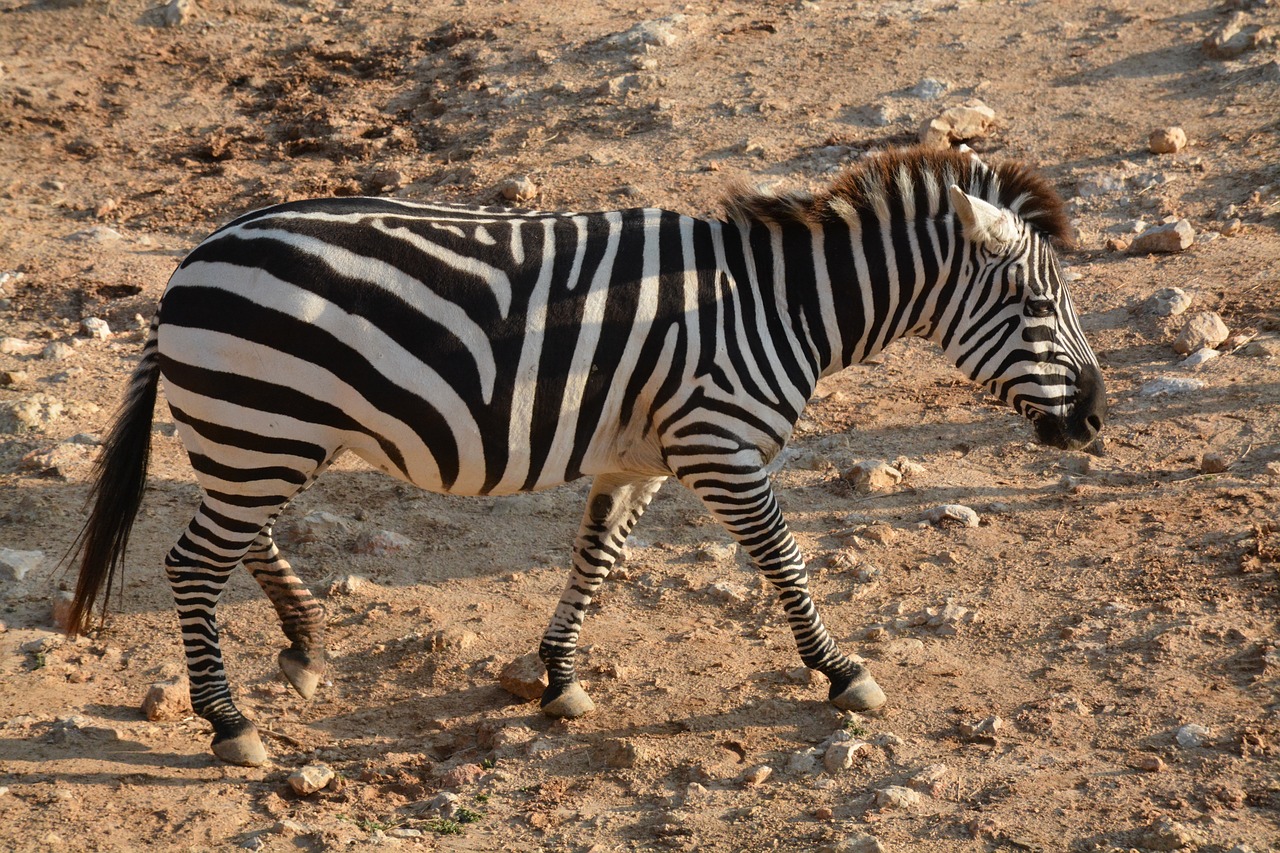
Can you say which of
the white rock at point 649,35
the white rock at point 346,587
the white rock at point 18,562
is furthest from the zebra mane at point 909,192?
the white rock at point 649,35

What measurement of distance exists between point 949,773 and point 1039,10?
8802 millimetres

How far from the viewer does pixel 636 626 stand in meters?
6.01

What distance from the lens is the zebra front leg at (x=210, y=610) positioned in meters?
4.77

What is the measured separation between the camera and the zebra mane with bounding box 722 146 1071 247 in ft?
16.6

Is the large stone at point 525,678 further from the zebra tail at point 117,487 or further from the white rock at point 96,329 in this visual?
the white rock at point 96,329

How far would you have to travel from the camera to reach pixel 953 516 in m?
6.48

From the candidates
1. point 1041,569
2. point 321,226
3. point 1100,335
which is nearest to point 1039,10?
point 1100,335

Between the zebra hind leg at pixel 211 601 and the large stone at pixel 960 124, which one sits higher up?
the large stone at pixel 960 124

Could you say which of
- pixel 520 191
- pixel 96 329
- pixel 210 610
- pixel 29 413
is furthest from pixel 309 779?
pixel 520 191

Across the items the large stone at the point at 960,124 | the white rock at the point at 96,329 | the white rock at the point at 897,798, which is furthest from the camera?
the large stone at the point at 960,124

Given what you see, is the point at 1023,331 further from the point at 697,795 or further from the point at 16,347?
the point at 16,347

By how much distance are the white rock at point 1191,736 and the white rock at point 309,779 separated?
134 inches

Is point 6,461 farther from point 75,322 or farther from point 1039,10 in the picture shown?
point 1039,10

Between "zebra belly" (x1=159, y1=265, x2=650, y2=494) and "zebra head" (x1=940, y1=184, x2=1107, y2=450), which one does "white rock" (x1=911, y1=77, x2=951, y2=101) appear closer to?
"zebra head" (x1=940, y1=184, x2=1107, y2=450)
